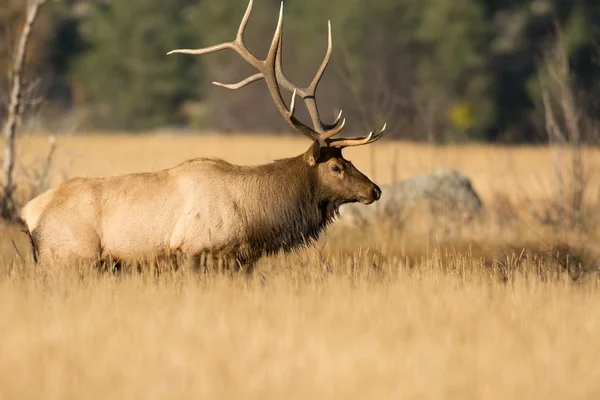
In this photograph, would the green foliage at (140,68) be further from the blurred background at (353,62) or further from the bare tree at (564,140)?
the bare tree at (564,140)

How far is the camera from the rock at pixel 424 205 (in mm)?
14008

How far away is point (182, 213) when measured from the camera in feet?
28.1

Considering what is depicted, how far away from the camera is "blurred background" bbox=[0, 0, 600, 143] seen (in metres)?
44.8

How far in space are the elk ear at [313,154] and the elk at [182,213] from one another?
0.01 m

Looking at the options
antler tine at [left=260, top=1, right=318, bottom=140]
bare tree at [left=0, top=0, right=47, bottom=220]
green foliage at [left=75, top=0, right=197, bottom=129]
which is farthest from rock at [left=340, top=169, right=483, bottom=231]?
green foliage at [left=75, top=0, right=197, bottom=129]

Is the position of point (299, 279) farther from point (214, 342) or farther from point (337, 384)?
point (337, 384)

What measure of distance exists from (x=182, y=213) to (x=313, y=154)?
125 cm

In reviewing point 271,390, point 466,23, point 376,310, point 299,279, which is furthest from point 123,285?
point 466,23

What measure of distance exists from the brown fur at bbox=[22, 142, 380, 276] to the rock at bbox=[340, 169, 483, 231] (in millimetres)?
4851

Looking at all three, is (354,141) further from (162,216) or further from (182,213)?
(162,216)

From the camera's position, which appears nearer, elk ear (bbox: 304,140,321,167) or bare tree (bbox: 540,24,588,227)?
elk ear (bbox: 304,140,321,167)

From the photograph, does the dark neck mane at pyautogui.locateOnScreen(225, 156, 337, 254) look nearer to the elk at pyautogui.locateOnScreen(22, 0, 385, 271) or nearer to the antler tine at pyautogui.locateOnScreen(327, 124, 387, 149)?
the elk at pyautogui.locateOnScreen(22, 0, 385, 271)

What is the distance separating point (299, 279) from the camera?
8.38 meters

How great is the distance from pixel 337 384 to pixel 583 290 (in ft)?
11.1
